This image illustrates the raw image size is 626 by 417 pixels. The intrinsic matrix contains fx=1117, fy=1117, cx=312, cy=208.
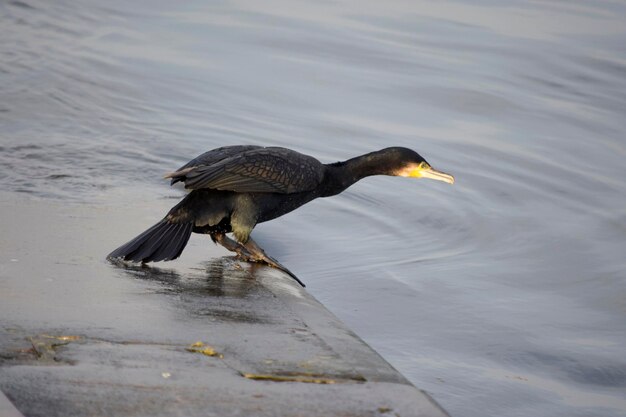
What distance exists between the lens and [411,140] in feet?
35.1

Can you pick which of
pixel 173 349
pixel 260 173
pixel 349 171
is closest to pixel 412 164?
pixel 349 171

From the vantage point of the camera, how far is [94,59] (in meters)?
13.1

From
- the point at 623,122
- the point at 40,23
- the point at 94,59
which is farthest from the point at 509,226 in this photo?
the point at 40,23

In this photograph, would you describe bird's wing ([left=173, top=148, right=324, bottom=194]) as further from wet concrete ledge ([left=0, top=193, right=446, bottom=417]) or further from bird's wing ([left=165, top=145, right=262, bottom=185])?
wet concrete ledge ([left=0, top=193, right=446, bottom=417])

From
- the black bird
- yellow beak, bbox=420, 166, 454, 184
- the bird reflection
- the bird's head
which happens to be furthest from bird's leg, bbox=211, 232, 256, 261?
yellow beak, bbox=420, 166, 454, 184

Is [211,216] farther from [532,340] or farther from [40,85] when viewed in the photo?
[40,85]

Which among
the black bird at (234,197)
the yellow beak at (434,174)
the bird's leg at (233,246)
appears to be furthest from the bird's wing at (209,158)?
the yellow beak at (434,174)

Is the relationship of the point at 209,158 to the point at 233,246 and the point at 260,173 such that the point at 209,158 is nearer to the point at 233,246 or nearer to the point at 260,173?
the point at 260,173

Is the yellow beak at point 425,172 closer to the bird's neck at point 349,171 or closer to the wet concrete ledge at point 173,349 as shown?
the bird's neck at point 349,171

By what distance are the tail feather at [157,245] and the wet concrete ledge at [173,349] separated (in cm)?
8

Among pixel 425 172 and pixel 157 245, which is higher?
pixel 425 172

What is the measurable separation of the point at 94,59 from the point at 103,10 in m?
2.53

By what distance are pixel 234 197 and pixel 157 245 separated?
63 centimetres

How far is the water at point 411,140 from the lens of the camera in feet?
21.8
